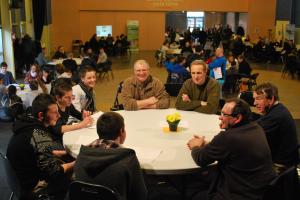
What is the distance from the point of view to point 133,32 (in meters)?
21.7

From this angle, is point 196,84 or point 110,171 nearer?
point 110,171

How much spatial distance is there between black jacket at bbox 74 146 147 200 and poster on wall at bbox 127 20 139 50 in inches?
773

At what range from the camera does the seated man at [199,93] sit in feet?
14.1

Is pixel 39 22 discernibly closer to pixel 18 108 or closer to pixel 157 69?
pixel 157 69

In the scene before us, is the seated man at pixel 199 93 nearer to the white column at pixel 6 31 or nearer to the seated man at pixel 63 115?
the seated man at pixel 63 115

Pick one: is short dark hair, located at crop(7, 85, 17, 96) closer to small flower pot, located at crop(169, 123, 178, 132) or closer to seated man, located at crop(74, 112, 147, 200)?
small flower pot, located at crop(169, 123, 178, 132)

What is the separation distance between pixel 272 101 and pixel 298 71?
10.1m

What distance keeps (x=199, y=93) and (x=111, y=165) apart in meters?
2.33

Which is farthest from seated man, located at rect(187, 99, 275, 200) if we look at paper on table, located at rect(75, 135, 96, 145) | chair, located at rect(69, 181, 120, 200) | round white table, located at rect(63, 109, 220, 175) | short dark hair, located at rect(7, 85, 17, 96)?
short dark hair, located at rect(7, 85, 17, 96)

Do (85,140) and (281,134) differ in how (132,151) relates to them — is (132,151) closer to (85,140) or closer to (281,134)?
(85,140)

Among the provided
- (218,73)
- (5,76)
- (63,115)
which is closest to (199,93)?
(63,115)

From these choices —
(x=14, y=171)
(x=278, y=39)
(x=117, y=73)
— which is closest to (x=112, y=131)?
(x=14, y=171)

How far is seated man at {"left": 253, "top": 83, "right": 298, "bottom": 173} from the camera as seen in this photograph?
11.0 feet

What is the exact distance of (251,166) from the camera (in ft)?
8.41
